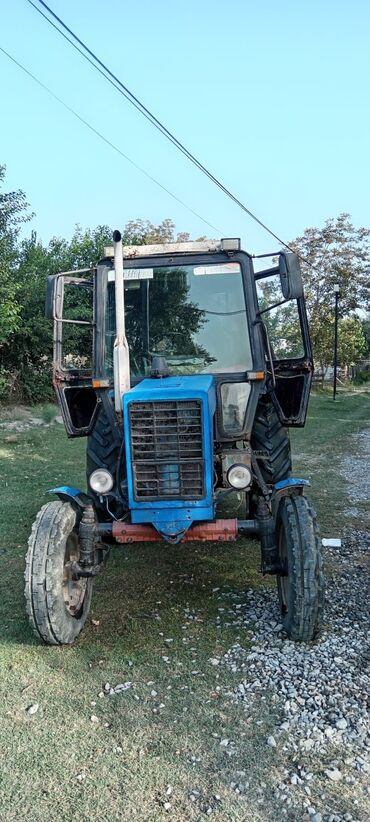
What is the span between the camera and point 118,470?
4.50 m

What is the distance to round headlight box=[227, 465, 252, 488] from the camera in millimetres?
4090

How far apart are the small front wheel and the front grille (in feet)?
1.80

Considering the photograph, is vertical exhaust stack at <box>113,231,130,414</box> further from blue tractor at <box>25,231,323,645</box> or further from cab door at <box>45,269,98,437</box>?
cab door at <box>45,269,98,437</box>

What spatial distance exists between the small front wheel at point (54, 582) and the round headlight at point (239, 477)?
1067mm

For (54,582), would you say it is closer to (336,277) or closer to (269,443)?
(269,443)

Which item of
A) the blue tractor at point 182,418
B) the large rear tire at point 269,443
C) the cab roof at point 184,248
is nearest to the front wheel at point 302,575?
the blue tractor at point 182,418

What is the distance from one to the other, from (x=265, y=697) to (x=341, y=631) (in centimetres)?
90

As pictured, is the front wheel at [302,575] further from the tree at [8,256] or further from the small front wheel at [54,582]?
the tree at [8,256]

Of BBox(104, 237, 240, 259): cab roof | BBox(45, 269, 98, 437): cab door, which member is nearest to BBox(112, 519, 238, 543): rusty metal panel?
BBox(45, 269, 98, 437): cab door

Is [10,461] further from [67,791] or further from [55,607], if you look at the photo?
[67,791]

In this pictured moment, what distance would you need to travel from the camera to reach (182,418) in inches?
153

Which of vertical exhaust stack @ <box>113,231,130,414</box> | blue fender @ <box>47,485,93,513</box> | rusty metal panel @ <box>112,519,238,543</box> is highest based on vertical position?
vertical exhaust stack @ <box>113,231,130,414</box>

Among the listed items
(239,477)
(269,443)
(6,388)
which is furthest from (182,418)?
(6,388)

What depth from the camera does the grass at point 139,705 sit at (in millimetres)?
2613
